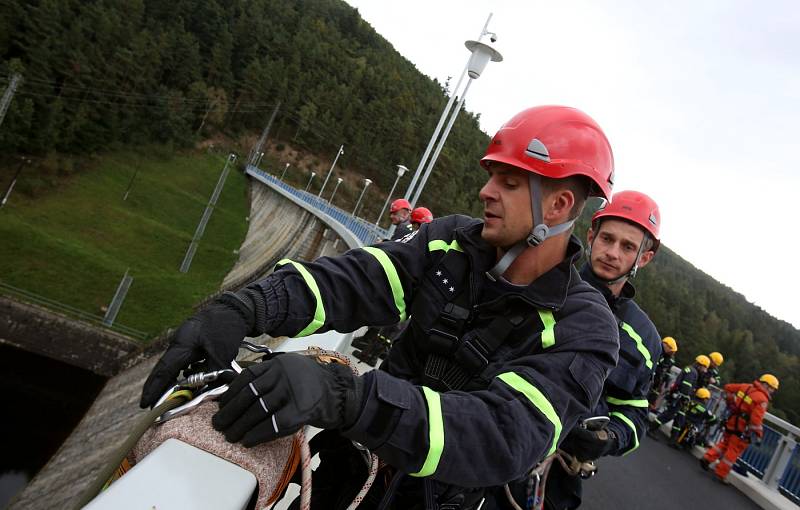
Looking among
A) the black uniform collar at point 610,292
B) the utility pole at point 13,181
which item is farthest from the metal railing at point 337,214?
the utility pole at point 13,181

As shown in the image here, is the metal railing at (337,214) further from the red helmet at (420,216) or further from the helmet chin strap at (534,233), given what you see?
the helmet chin strap at (534,233)

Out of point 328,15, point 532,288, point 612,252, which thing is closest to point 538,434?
point 532,288

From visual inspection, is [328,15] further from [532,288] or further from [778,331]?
[532,288]

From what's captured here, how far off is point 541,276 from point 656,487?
815cm

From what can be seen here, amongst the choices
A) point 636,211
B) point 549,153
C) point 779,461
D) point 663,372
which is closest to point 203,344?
point 549,153

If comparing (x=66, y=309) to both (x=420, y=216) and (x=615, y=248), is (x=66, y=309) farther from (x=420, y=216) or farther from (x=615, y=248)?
(x=615, y=248)

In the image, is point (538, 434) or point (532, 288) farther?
point (532, 288)

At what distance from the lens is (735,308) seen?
252 feet

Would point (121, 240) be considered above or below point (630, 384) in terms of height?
below

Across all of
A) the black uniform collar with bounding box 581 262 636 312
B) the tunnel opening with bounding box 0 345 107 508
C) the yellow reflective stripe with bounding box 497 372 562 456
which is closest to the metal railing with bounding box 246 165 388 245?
the tunnel opening with bounding box 0 345 107 508

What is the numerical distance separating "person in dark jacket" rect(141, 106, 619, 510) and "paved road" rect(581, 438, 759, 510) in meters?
5.11

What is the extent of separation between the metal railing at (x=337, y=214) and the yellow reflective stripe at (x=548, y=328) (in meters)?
17.2

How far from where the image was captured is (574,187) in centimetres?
225

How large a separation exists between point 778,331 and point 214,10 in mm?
111715
